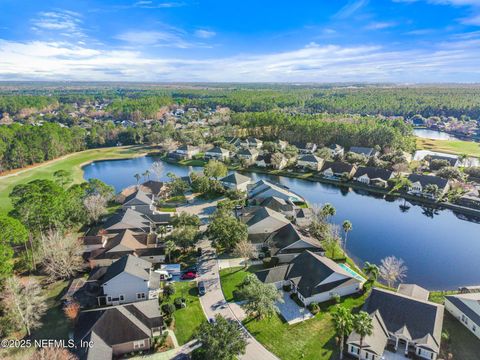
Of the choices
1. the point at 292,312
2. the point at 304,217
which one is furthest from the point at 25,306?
the point at 304,217

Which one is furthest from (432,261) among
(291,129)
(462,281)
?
(291,129)

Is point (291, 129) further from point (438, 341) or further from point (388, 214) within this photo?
point (438, 341)

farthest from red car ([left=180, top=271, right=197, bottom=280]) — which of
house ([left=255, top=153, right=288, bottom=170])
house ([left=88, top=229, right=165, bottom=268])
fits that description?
house ([left=255, top=153, right=288, bottom=170])

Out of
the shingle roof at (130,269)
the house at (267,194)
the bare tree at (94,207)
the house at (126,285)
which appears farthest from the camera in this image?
the house at (267,194)

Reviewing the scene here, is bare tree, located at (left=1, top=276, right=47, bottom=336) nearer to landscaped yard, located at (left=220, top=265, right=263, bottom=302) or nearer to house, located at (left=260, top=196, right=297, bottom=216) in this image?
landscaped yard, located at (left=220, top=265, right=263, bottom=302)

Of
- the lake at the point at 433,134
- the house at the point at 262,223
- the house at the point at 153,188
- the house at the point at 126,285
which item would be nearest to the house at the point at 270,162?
the house at the point at 153,188

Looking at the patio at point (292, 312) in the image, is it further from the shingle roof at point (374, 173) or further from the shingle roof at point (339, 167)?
the shingle roof at point (339, 167)

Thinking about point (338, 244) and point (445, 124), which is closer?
point (338, 244)
